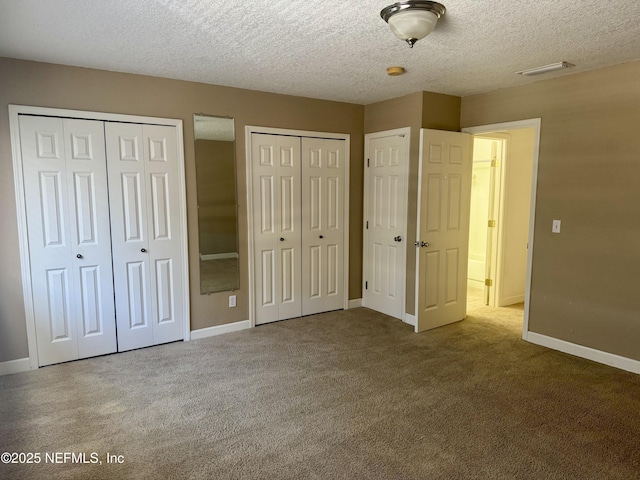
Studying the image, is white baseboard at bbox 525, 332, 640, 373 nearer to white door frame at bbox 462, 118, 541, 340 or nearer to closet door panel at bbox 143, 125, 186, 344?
white door frame at bbox 462, 118, 541, 340

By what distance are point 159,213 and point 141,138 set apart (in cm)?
66

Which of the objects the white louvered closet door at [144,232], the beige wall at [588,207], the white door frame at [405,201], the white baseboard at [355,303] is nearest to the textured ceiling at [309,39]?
the beige wall at [588,207]

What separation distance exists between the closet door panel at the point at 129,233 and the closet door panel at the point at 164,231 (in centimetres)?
5

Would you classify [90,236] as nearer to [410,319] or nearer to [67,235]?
[67,235]

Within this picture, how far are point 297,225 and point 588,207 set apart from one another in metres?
2.74

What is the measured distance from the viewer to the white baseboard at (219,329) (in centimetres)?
409

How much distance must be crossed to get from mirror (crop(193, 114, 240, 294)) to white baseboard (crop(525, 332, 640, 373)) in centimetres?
302

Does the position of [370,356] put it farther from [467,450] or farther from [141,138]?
[141,138]

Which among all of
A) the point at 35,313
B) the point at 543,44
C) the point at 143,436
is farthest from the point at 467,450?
the point at 35,313

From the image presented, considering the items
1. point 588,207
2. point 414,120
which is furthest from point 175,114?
point 588,207

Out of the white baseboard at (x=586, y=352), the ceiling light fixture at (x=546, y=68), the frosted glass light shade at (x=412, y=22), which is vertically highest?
the ceiling light fixture at (x=546, y=68)

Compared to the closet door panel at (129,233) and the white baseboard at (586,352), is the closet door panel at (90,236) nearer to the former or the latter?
the closet door panel at (129,233)

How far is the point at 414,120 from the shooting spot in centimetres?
430

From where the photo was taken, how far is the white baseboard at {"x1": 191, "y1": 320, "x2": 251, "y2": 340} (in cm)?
409
